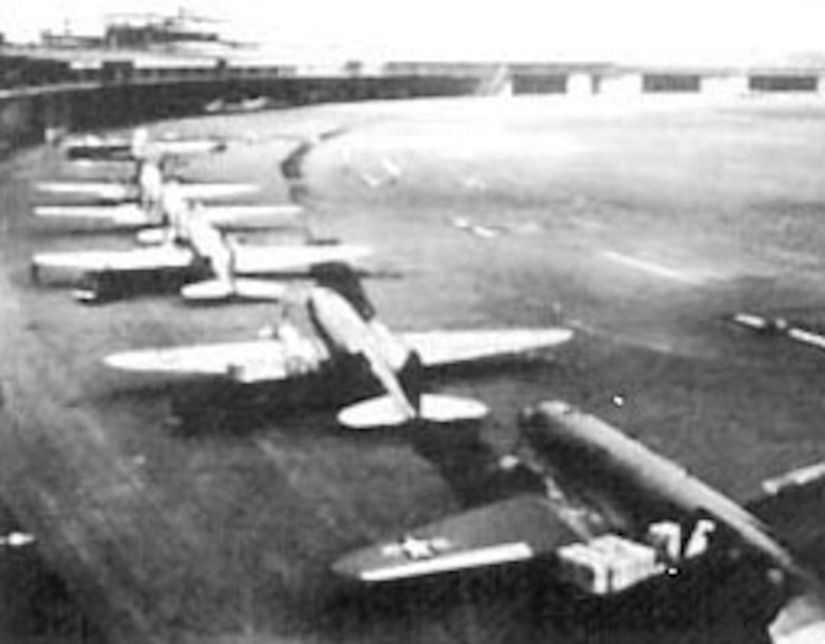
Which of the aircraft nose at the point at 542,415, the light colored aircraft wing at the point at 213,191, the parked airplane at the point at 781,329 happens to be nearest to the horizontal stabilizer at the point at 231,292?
the parked airplane at the point at 781,329

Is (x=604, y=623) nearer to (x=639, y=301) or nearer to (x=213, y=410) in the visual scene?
(x=213, y=410)

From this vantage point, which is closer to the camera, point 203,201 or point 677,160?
point 203,201

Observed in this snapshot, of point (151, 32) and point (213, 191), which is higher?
point (151, 32)

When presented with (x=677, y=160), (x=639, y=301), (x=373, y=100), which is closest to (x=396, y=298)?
(x=639, y=301)

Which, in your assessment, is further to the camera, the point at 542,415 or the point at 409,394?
the point at 409,394

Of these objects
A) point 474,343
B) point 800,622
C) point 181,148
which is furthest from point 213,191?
point 800,622

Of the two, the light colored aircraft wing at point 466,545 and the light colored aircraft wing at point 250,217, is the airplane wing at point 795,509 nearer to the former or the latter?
the light colored aircraft wing at point 466,545

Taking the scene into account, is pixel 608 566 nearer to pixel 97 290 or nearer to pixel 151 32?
pixel 97 290
